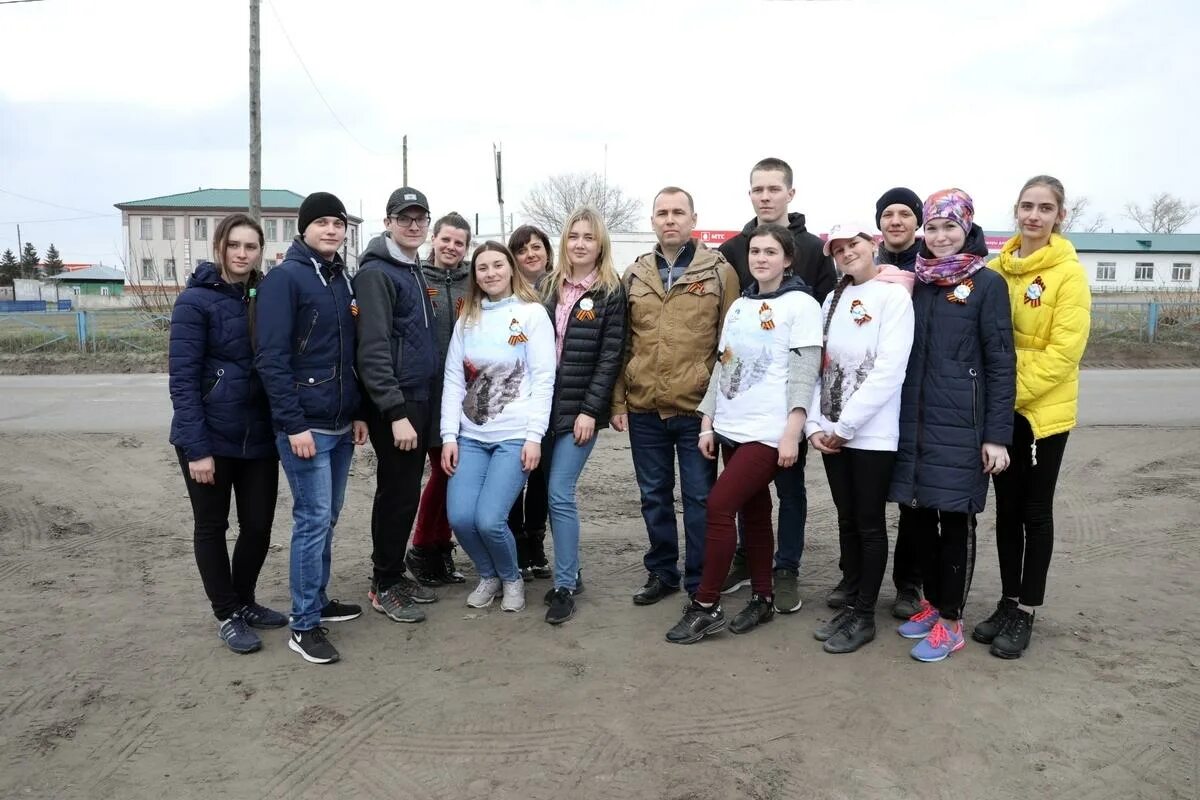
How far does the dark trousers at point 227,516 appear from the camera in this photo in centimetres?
396

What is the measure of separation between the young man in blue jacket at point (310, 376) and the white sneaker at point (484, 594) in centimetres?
81

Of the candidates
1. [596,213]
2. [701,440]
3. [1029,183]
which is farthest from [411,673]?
[1029,183]

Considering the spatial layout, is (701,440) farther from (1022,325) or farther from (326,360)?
(326,360)

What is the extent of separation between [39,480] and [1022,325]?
298 inches

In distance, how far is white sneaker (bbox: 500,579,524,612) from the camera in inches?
179

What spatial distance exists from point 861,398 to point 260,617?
10.5 ft

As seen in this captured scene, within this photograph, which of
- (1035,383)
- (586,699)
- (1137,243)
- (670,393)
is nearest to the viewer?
(586,699)

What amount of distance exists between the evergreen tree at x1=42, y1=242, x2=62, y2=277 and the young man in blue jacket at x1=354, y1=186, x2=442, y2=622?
308ft

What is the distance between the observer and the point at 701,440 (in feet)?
14.1

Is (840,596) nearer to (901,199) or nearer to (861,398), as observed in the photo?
(861,398)

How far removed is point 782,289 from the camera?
408cm

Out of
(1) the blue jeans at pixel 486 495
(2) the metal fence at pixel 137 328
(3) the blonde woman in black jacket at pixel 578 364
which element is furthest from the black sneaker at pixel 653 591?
(2) the metal fence at pixel 137 328

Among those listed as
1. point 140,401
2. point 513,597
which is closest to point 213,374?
point 513,597

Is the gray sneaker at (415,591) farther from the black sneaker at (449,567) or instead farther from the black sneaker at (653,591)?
the black sneaker at (653,591)
